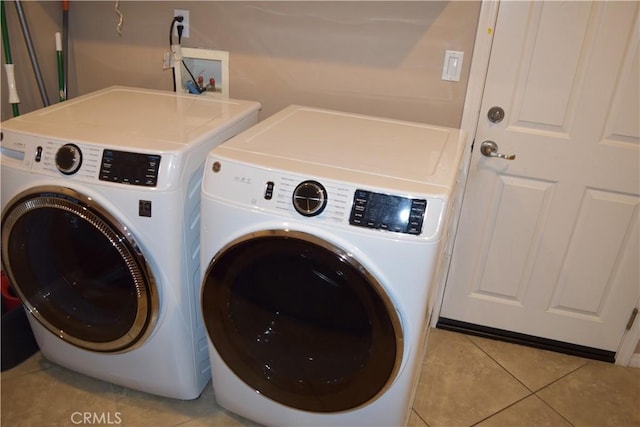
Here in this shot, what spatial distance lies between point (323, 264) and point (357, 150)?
38 cm

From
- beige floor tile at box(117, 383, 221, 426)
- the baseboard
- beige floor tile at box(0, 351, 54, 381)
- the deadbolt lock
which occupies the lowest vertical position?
beige floor tile at box(117, 383, 221, 426)

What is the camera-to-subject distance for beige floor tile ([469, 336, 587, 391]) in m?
2.06

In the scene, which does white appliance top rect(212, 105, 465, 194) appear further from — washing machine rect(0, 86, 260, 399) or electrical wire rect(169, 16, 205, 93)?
electrical wire rect(169, 16, 205, 93)

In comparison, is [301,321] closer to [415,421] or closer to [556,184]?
[415,421]

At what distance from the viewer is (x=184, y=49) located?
7.16 ft

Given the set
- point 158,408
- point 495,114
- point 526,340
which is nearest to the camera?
point 158,408

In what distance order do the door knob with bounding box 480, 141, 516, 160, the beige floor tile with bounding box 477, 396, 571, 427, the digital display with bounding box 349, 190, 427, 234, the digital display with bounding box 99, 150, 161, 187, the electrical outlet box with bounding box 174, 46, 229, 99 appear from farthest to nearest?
the electrical outlet box with bounding box 174, 46, 229, 99 < the door knob with bounding box 480, 141, 516, 160 < the beige floor tile with bounding box 477, 396, 571, 427 < the digital display with bounding box 99, 150, 161, 187 < the digital display with bounding box 349, 190, 427, 234

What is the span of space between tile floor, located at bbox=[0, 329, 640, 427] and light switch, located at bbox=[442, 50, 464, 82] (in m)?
1.15

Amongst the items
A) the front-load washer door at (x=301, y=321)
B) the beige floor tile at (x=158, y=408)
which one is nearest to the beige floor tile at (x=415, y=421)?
the front-load washer door at (x=301, y=321)

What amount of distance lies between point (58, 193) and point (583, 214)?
73.5 inches

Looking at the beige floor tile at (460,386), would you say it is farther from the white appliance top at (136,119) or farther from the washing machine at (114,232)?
the white appliance top at (136,119)

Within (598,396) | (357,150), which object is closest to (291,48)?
(357,150)
